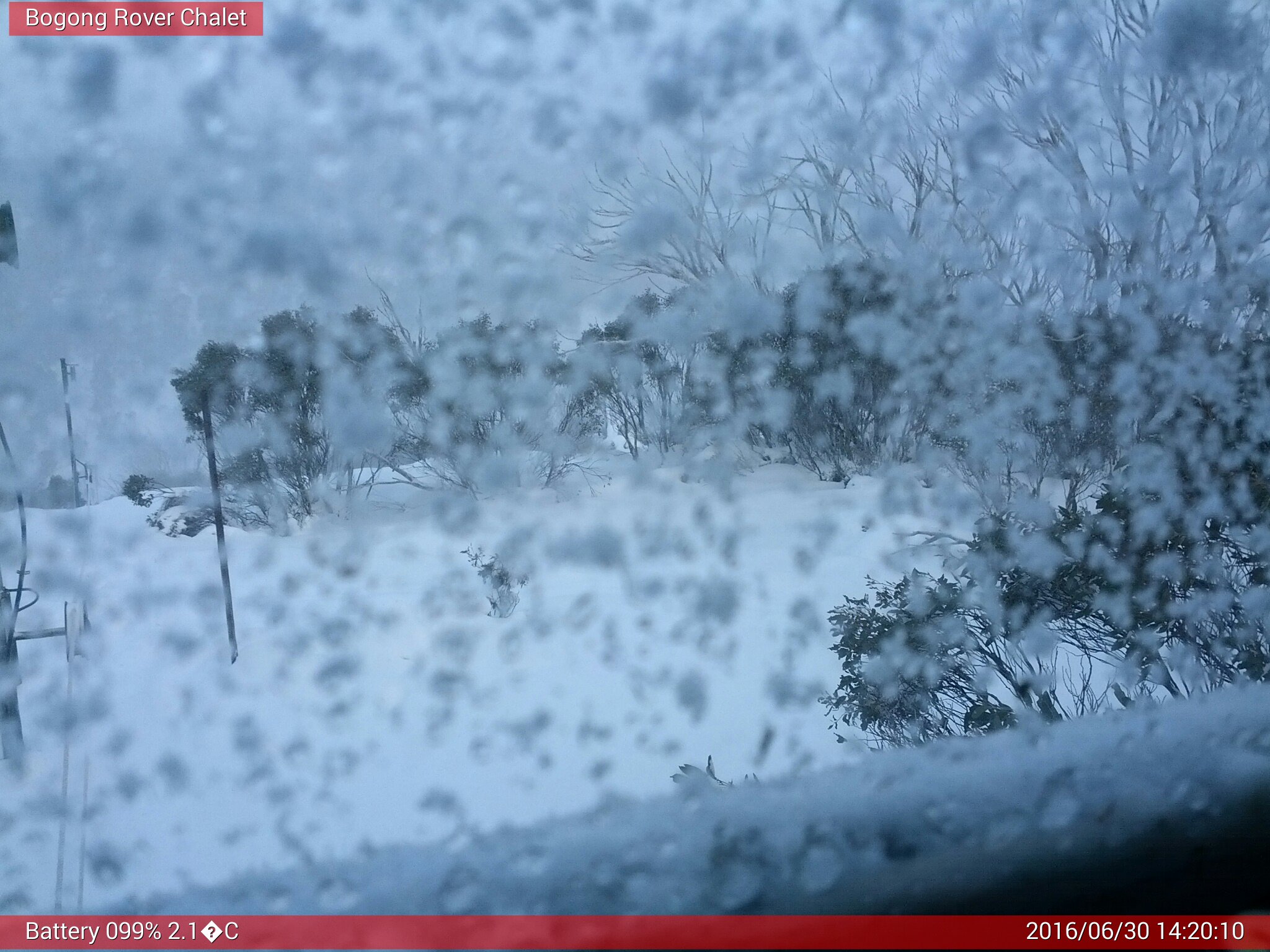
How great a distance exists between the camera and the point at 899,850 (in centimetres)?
105

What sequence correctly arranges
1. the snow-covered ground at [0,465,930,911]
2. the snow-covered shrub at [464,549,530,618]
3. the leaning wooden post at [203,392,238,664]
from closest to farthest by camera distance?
the snow-covered ground at [0,465,930,911] < the leaning wooden post at [203,392,238,664] < the snow-covered shrub at [464,549,530,618]

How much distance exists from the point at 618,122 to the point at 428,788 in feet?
3.87

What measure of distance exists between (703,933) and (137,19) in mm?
1442

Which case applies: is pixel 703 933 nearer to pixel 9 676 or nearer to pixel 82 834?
pixel 82 834

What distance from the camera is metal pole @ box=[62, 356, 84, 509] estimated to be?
134cm

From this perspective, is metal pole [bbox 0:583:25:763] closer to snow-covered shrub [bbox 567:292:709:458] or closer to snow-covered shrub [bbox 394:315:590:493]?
snow-covered shrub [bbox 394:315:590:493]

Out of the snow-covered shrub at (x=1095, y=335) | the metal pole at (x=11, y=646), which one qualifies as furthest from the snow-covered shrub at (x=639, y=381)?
the metal pole at (x=11, y=646)

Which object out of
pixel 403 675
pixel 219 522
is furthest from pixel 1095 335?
pixel 219 522

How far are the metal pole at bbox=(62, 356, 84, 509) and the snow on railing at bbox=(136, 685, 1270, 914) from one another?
0.59 m

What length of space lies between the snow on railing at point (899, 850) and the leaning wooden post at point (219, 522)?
42cm

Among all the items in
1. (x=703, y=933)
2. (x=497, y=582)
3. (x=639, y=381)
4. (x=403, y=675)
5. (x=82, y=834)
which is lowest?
(x=703, y=933)

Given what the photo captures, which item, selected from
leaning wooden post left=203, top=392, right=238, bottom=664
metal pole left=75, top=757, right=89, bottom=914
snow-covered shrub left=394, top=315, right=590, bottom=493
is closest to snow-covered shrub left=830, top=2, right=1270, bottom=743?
snow-covered shrub left=394, top=315, right=590, bottom=493

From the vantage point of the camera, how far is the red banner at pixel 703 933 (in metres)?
0.91

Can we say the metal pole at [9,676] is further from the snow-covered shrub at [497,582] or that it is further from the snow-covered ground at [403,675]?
the snow-covered shrub at [497,582]
